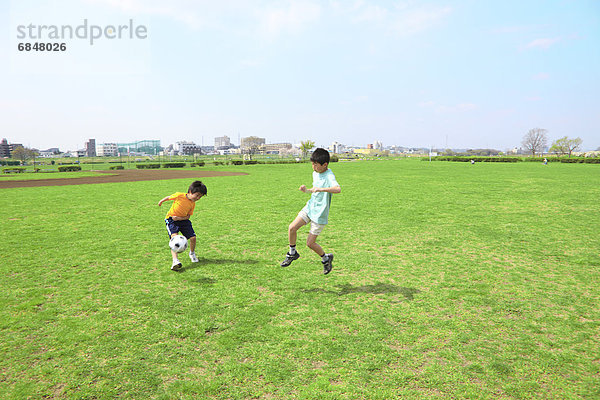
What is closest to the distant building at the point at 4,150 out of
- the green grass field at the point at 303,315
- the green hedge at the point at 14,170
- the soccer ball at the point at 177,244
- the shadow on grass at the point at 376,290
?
the green hedge at the point at 14,170

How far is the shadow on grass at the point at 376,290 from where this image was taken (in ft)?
16.9

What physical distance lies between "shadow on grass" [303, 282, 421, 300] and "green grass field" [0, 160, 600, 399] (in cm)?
3

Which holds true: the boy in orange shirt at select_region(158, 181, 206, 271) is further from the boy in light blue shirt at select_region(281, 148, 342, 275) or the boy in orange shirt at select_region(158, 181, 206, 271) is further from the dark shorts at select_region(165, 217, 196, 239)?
the boy in light blue shirt at select_region(281, 148, 342, 275)

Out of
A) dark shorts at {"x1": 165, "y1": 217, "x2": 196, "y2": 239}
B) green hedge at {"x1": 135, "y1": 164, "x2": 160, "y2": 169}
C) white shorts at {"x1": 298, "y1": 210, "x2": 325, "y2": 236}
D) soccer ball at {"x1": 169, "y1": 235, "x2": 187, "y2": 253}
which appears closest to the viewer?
white shorts at {"x1": 298, "y1": 210, "x2": 325, "y2": 236}

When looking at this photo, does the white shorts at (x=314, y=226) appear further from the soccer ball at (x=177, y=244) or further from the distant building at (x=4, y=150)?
the distant building at (x=4, y=150)

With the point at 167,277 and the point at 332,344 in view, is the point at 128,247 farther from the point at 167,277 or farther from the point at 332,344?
the point at 332,344

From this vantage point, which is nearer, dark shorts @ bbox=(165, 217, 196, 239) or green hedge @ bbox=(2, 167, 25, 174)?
dark shorts @ bbox=(165, 217, 196, 239)

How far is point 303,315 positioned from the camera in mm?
4410

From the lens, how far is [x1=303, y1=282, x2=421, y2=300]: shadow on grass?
515cm

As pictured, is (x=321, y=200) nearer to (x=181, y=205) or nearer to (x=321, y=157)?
(x=321, y=157)

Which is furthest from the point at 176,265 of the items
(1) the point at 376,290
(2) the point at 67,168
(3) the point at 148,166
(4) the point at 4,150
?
(4) the point at 4,150

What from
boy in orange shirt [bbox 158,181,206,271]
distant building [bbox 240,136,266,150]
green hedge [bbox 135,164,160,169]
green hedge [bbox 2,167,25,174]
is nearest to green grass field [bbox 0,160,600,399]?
boy in orange shirt [bbox 158,181,206,271]

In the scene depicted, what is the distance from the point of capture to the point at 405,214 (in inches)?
451

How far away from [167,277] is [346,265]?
3204 mm
